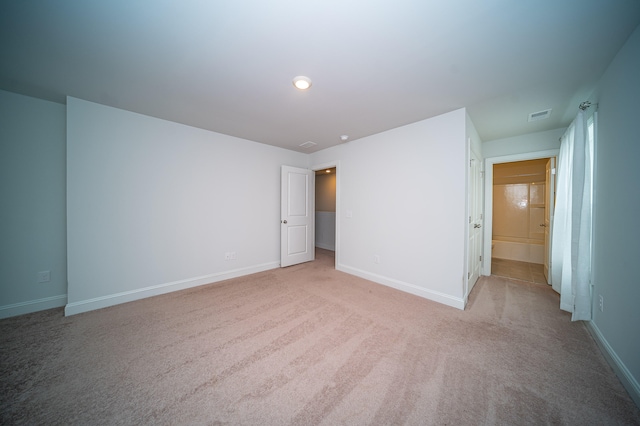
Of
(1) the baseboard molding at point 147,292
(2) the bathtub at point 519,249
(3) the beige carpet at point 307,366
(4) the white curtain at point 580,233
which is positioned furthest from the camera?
(2) the bathtub at point 519,249

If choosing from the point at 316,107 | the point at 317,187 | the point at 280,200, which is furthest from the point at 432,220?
the point at 317,187

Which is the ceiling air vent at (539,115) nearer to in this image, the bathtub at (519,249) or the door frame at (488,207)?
the door frame at (488,207)

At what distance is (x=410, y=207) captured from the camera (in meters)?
3.04

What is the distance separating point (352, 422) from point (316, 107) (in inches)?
111

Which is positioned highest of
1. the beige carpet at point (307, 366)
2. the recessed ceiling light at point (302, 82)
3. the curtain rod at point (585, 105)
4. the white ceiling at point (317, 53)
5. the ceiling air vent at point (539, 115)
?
the ceiling air vent at point (539, 115)

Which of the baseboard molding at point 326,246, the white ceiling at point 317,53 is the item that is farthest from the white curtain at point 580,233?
the baseboard molding at point 326,246

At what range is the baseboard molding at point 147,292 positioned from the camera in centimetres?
242

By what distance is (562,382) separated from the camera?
4.85 feet

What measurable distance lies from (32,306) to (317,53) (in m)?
4.10

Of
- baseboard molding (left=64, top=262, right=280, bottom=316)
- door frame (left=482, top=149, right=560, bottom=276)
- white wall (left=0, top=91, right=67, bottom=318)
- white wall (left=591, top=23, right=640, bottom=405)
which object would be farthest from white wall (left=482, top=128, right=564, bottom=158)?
white wall (left=0, top=91, right=67, bottom=318)

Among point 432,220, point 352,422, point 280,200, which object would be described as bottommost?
point 352,422

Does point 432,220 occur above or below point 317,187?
below

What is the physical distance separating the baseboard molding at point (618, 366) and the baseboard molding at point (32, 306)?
531cm

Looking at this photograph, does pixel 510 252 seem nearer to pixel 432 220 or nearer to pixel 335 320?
pixel 432 220
